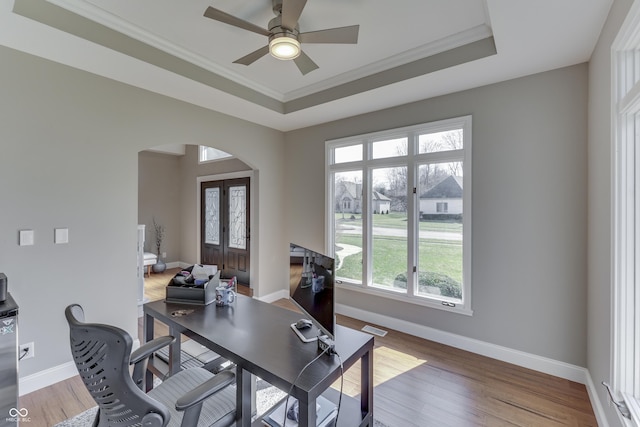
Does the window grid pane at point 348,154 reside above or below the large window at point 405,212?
above

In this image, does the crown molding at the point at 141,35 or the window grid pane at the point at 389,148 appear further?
the window grid pane at the point at 389,148

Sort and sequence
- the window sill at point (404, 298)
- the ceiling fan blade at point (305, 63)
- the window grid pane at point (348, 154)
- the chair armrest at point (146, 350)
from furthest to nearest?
the window grid pane at point (348, 154) → the window sill at point (404, 298) → the ceiling fan blade at point (305, 63) → the chair armrest at point (146, 350)

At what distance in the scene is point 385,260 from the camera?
11.7ft

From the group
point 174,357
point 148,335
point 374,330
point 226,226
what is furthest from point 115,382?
point 226,226

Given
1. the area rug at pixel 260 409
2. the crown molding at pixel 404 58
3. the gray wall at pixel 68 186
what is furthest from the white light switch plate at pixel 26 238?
the crown molding at pixel 404 58

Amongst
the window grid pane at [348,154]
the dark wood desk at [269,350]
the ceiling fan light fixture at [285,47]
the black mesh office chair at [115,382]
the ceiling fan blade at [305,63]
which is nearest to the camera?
the black mesh office chair at [115,382]

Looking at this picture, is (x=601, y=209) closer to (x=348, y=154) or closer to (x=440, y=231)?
(x=440, y=231)

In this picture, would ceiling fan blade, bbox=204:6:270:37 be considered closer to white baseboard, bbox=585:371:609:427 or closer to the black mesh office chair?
the black mesh office chair

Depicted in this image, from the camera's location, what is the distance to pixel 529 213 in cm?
262

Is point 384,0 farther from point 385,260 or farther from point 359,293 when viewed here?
point 359,293

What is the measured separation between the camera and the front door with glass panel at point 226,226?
5551 mm

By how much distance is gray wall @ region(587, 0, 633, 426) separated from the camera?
1.74m

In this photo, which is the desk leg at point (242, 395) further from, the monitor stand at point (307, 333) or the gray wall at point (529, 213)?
the gray wall at point (529, 213)

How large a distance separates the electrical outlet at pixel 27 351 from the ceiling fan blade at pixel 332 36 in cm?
316
